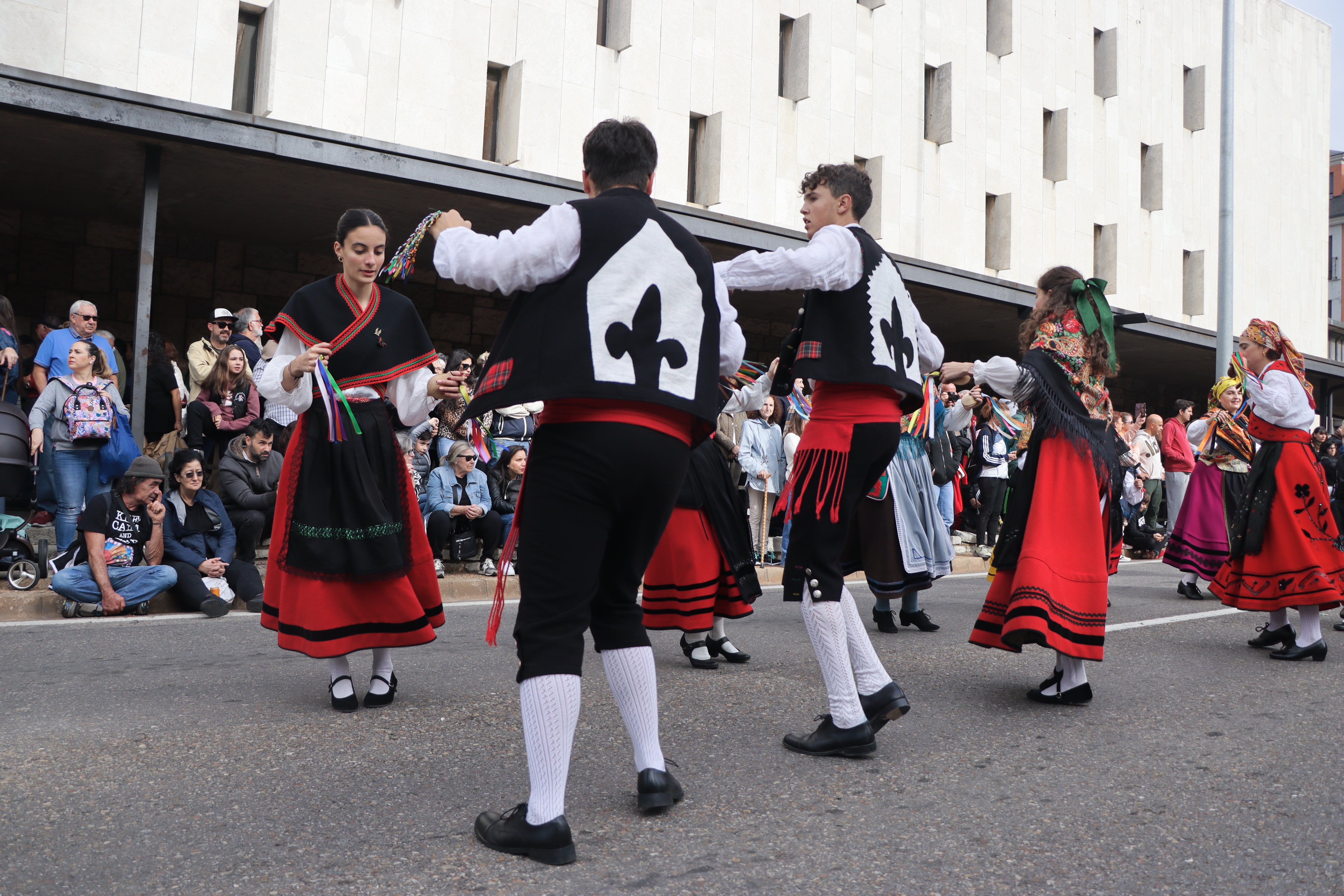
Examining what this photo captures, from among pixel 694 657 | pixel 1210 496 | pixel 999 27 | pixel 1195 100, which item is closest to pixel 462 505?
pixel 694 657

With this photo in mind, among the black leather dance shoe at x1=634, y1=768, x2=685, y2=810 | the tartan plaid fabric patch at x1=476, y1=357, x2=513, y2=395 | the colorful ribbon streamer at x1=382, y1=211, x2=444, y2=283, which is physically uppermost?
the colorful ribbon streamer at x1=382, y1=211, x2=444, y2=283

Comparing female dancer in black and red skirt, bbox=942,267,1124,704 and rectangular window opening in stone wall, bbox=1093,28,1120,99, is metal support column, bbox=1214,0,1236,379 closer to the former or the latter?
rectangular window opening in stone wall, bbox=1093,28,1120,99

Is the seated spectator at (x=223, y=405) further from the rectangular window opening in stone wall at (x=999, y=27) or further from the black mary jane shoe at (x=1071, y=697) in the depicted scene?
the rectangular window opening in stone wall at (x=999, y=27)

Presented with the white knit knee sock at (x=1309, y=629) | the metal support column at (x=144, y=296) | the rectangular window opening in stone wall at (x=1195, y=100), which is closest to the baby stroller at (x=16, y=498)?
the metal support column at (x=144, y=296)

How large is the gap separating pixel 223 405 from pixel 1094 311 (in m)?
7.10

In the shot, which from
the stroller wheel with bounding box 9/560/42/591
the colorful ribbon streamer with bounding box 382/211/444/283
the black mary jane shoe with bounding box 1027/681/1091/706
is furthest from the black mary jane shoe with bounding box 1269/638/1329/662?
the stroller wheel with bounding box 9/560/42/591

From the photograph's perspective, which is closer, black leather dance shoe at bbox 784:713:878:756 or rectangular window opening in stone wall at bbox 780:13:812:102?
black leather dance shoe at bbox 784:713:878:756

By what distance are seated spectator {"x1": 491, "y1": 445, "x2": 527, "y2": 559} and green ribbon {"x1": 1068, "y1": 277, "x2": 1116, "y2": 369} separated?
232 inches

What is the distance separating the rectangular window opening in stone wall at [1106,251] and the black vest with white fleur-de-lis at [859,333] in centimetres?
2156

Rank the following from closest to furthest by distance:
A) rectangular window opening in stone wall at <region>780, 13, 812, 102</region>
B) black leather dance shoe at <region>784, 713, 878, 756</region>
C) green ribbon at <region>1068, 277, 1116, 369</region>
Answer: black leather dance shoe at <region>784, 713, 878, 756</region>
green ribbon at <region>1068, 277, 1116, 369</region>
rectangular window opening in stone wall at <region>780, 13, 812, 102</region>

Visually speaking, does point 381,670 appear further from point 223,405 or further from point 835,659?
point 223,405

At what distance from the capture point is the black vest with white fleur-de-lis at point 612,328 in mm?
2746

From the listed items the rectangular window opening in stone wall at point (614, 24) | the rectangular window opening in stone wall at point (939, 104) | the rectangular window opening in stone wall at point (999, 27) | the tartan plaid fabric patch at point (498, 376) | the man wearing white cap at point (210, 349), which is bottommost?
the tartan plaid fabric patch at point (498, 376)

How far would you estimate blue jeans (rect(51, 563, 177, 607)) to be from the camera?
7.21 m
